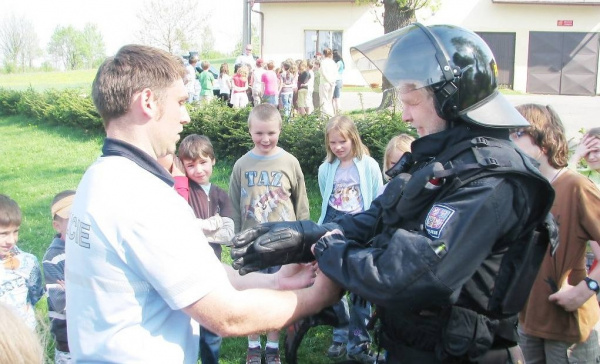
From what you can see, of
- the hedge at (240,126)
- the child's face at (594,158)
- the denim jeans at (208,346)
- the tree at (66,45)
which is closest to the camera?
the child's face at (594,158)

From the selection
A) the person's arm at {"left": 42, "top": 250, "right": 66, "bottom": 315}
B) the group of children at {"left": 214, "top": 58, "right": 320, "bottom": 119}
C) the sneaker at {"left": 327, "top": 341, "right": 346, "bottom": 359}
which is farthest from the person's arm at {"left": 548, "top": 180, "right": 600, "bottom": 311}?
the group of children at {"left": 214, "top": 58, "right": 320, "bottom": 119}

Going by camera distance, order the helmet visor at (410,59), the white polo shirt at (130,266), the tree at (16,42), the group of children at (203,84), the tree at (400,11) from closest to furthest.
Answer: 1. the white polo shirt at (130,266)
2. the helmet visor at (410,59)
3. the tree at (400,11)
4. the group of children at (203,84)
5. the tree at (16,42)

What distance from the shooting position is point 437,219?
6.21 ft

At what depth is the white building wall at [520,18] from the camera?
2944cm

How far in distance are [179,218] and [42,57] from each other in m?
75.2

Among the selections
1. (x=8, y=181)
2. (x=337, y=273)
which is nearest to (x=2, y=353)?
(x=337, y=273)

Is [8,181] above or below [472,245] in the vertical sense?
below

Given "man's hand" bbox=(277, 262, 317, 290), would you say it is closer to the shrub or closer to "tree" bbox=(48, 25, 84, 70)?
the shrub

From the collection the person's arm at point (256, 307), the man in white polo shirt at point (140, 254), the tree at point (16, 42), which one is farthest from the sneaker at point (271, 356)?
the tree at point (16, 42)

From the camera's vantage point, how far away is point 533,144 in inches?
129

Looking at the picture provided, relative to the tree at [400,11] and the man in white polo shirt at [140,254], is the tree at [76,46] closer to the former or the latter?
the tree at [400,11]

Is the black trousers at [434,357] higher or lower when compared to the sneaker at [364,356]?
higher

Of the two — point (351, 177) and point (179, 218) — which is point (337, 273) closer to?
point (179, 218)

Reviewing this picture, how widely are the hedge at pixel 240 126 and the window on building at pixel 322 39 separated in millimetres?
15767
